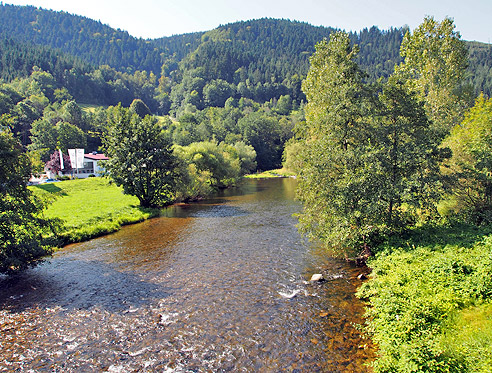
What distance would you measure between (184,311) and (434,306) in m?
11.6

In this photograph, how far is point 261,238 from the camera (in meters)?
29.7

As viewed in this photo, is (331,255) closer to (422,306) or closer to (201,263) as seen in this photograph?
(201,263)

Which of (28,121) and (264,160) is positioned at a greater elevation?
(28,121)

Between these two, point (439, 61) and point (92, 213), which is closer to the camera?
point (92, 213)

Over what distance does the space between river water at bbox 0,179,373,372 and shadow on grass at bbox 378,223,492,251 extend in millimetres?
3763

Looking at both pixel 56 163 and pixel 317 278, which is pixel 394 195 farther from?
pixel 56 163

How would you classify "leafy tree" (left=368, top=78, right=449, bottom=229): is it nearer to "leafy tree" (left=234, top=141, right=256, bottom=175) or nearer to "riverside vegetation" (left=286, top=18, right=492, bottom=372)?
"riverside vegetation" (left=286, top=18, right=492, bottom=372)

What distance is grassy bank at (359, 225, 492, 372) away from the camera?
9.85 metres

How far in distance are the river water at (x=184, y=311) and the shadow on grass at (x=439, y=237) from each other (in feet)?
12.3

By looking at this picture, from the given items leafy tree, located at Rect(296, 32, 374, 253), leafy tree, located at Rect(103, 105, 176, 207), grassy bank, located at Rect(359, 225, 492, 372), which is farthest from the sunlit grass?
leafy tree, located at Rect(103, 105, 176, 207)

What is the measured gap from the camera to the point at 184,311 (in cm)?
1622

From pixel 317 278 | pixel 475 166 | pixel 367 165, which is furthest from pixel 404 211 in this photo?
pixel 317 278

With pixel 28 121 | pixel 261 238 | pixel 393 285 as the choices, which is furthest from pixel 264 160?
pixel 393 285

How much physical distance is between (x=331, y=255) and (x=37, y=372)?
19204mm
